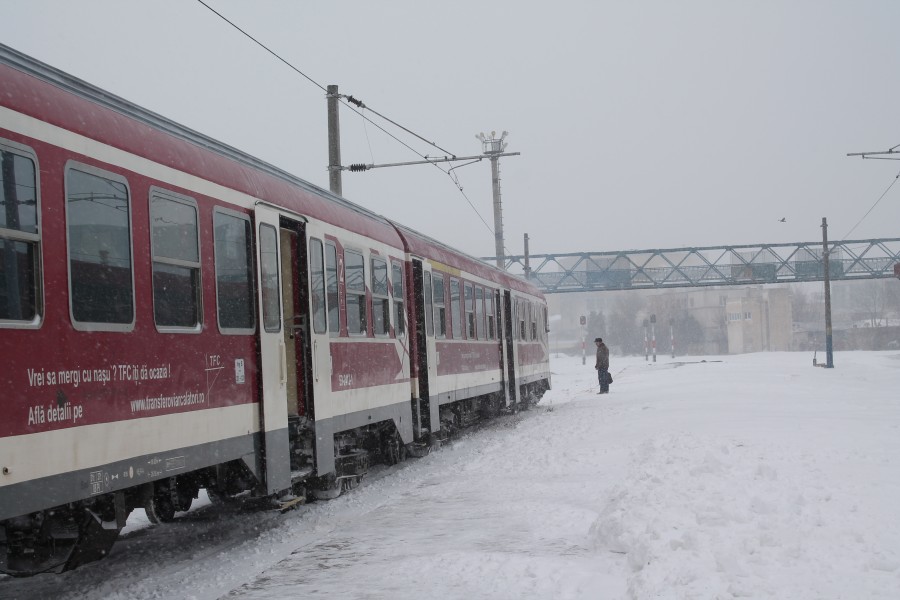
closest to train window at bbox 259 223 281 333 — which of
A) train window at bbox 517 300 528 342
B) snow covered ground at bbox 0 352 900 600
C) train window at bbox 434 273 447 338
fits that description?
snow covered ground at bbox 0 352 900 600

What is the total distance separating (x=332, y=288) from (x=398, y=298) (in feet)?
8.65

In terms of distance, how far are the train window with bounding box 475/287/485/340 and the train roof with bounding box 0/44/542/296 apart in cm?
631

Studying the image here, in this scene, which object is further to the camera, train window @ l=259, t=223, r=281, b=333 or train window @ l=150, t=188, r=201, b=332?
train window @ l=259, t=223, r=281, b=333

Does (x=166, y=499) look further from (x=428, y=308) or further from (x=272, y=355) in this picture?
(x=428, y=308)

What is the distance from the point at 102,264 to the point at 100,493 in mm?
1372

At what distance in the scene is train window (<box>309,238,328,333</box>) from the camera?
923 cm

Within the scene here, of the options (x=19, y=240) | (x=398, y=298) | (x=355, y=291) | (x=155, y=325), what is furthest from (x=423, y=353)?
(x=19, y=240)

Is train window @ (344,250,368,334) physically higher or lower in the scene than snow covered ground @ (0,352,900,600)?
higher

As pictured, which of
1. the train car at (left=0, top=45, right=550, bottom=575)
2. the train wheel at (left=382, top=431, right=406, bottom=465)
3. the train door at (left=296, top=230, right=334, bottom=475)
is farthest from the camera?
the train wheel at (left=382, top=431, right=406, bottom=465)

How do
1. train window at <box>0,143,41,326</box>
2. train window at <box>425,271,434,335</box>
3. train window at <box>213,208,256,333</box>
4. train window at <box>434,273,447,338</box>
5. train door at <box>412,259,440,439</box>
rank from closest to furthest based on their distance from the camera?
1. train window at <box>0,143,41,326</box>
2. train window at <box>213,208,256,333</box>
3. train door at <box>412,259,440,439</box>
4. train window at <box>425,271,434,335</box>
5. train window at <box>434,273,447,338</box>

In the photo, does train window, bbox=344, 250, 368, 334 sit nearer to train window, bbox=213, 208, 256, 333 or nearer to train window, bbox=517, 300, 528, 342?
train window, bbox=213, 208, 256, 333

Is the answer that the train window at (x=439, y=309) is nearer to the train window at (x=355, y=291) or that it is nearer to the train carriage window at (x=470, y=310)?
the train carriage window at (x=470, y=310)

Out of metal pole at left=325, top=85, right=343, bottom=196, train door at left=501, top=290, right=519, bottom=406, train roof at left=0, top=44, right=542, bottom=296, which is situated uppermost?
metal pole at left=325, top=85, right=343, bottom=196

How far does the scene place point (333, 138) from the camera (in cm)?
1692
